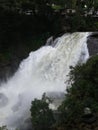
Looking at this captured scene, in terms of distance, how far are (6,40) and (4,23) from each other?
37.2 inches

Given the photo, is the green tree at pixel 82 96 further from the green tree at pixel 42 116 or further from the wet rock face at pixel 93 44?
the wet rock face at pixel 93 44

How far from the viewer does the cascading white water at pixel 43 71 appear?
1842 cm

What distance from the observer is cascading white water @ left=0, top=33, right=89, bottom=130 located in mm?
18422

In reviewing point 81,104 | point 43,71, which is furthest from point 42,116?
point 43,71

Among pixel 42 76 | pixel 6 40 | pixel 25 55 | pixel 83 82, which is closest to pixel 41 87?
pixel 42 76

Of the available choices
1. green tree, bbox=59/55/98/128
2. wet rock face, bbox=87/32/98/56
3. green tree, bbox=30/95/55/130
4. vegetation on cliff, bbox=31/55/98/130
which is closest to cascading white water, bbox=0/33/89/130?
wet rock face, bbox=87/32/98/56

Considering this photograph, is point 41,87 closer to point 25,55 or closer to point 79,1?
point 25,55

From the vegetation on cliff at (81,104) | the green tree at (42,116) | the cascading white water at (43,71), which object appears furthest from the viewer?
the cascading white water at (43,71)

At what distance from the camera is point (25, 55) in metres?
21.8

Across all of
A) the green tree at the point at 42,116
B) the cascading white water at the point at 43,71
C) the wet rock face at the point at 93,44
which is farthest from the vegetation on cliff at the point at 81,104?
the wet rock face at the point at 93,44

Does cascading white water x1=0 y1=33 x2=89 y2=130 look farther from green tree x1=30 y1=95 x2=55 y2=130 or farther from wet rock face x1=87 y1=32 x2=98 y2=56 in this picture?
green tree x1=30 y1=95 x2=55 y2=130

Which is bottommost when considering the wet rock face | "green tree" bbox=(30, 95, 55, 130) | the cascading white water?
"green tree" bbox=(30, 95, 55, 130)

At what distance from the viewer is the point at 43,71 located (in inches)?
803

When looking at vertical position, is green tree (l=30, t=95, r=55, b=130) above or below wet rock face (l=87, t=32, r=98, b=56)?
below
